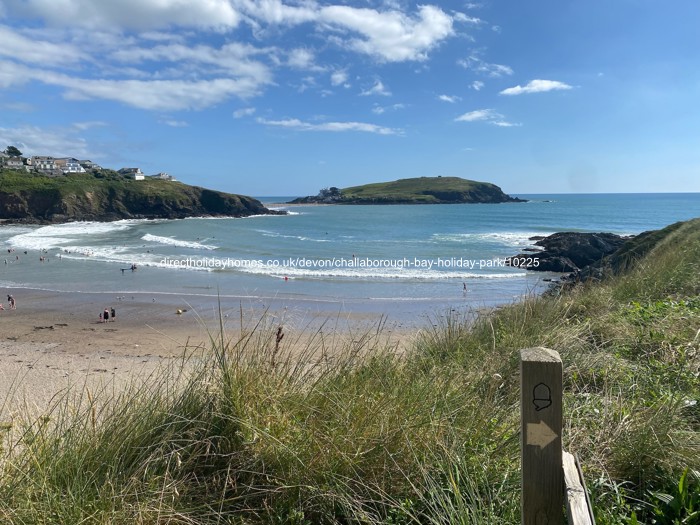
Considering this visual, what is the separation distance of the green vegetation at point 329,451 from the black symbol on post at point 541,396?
0.85m

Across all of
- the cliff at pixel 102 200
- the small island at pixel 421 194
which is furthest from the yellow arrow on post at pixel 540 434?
the small island at pixel 421 194

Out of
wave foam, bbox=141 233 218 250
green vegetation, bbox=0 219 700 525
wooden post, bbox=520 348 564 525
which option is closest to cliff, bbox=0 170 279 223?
wave foam, bbox=141 233 218 250

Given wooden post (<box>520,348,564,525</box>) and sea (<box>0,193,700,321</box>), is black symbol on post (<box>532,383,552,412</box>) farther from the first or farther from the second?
sea (<box>0,193,700,321</box>)

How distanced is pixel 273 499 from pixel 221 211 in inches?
3700

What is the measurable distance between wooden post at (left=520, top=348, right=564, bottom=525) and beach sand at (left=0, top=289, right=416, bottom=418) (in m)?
6.78

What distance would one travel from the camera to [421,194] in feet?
521

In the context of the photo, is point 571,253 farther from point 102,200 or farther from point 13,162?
point 13,162

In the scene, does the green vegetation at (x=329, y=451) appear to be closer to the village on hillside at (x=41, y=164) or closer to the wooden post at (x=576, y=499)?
the wooden post at (x=576, y=499)

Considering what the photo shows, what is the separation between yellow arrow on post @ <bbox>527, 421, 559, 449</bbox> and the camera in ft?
4.83

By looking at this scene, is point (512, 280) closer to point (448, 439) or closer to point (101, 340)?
point (101, 340)

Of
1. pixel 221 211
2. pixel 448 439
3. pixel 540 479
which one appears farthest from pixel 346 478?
pixel 221 211

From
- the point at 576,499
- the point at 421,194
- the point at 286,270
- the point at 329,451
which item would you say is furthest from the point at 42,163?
the point at 576,499

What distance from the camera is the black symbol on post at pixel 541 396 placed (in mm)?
1452

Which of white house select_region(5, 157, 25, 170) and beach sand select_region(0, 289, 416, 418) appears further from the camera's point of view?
white house select_region(5, 157, 25, 170)
